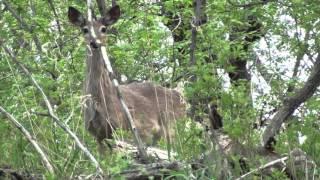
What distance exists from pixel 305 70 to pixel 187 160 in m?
9.89

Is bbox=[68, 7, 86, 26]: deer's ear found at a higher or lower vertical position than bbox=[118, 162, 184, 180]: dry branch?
higher

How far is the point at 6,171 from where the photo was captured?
535 cm

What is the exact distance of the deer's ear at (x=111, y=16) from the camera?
35.8 ft

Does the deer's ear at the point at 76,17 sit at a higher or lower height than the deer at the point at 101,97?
higher

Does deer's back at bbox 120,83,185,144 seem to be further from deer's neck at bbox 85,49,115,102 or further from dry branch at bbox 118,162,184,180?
dry branch at bbox 118,162,184,180

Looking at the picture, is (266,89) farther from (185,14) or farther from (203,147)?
(185,14)

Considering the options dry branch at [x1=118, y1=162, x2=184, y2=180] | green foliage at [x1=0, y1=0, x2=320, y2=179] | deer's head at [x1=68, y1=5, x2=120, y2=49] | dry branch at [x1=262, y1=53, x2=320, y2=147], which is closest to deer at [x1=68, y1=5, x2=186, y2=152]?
deer's head at [x1=68, y1=5, x2=120, y2=49]

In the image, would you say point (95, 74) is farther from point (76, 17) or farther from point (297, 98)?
point (297, 98)

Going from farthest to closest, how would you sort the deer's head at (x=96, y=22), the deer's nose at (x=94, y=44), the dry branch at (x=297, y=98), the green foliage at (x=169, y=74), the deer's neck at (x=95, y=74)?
the deer's head at (x=96, y=22) → the deer's neck at (x=95, y=74) → the deer's nose at (x=94, y=44) → the dry branch at (x=297, y=98) → the green foliage at (x=169, y=74)

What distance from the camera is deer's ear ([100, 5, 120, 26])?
35.8 ft

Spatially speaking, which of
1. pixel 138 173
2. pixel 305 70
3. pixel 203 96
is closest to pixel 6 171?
pixel 138 173

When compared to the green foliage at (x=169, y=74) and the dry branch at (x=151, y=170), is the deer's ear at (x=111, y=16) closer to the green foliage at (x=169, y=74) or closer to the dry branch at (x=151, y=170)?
the green foliage at (x=169, y=74)

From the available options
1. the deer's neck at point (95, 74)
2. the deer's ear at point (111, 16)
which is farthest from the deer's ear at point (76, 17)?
the deer's neck at point (95, 74)

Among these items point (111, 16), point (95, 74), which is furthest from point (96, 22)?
point (95, 74)
